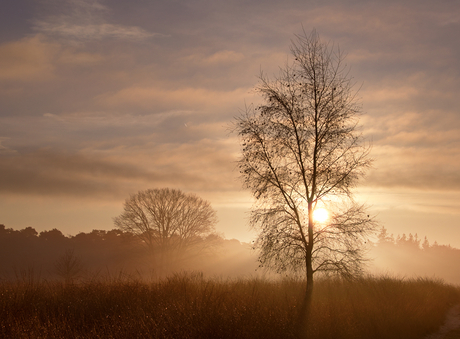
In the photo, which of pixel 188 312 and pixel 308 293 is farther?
pixel 308 293

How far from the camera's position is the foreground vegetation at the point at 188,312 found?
9359 mm

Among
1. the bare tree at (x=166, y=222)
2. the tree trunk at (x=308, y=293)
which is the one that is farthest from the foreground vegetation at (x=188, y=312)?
the bare tree at (x=166, y=222)

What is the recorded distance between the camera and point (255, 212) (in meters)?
13.4

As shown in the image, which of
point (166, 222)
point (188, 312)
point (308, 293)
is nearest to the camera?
point (188, 312)

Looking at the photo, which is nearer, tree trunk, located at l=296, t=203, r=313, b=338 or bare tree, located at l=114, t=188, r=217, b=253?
tree trunk, located at l=296, t=203, r=313, b=338

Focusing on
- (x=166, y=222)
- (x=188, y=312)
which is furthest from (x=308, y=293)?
(x=166, y=222)

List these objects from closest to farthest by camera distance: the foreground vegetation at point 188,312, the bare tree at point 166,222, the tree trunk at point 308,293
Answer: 1. the foreground vegetation at point 188,312
2. the tree trunk at point 308,293
3. the bare tree at point 166,222

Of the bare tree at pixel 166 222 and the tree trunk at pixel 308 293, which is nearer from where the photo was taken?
the tree trunk at pixel 308 293

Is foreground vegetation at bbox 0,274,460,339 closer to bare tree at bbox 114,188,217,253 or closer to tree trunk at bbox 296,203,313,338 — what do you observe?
tree trunk at bbox 296,203,313,338

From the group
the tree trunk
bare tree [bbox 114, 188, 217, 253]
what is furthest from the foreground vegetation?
bare tree [bbox 114, 188, 217, 253]

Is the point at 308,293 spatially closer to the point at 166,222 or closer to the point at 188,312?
the point at 188,312

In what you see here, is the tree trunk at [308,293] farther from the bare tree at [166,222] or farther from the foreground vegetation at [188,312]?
the bare tree at [166,222]

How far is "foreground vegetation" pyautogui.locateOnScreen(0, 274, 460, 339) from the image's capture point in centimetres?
936

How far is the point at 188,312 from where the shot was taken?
33.5 feet
